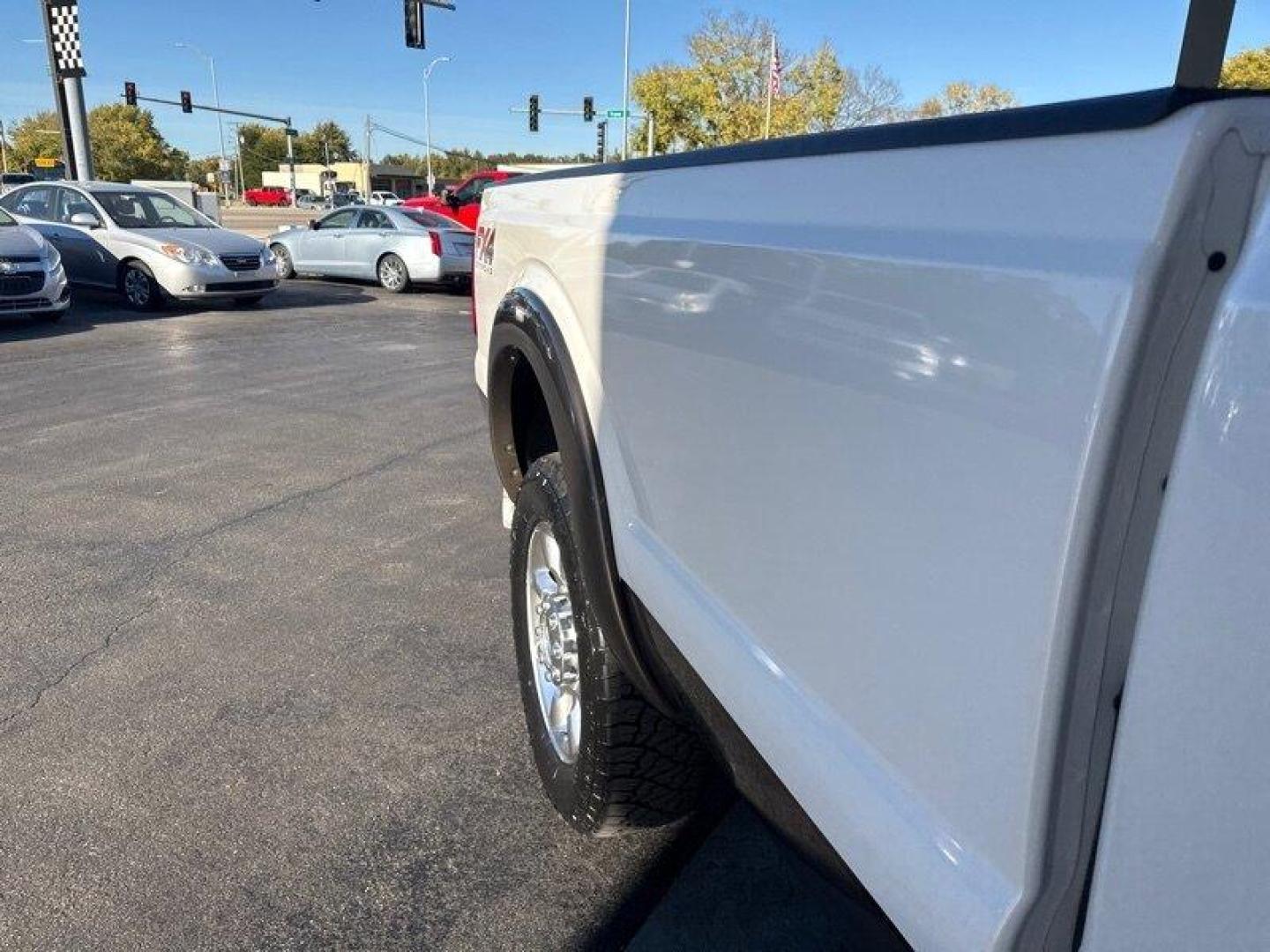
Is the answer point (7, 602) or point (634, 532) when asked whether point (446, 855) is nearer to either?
point (634, 532)

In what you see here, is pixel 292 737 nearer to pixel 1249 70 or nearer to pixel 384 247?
pixel 1249 70

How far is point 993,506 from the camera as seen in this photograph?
939 mm

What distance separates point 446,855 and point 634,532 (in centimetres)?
106

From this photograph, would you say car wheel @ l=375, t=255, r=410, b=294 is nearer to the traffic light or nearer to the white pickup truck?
the traffic light

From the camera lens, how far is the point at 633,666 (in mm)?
2041

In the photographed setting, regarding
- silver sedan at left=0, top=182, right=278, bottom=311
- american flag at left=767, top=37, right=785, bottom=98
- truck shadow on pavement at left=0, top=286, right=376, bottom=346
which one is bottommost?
truck shadow on pavement at left=0, top=286, right=376, bottom=346

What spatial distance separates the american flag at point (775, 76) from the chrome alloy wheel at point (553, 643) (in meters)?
2.36

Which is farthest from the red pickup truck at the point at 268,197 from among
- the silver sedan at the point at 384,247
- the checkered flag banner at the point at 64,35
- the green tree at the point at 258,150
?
the silver sedan at the point at 384,247

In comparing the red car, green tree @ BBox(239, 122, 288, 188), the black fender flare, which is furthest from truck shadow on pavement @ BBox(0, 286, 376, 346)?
green tree @ BBox(239, 122, 288, 188)

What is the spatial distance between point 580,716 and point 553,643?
327 mm

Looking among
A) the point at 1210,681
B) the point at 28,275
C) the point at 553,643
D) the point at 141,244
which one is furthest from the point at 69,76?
the point at 1210,681

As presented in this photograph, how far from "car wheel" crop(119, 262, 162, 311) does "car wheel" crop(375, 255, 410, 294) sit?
393 centimetres

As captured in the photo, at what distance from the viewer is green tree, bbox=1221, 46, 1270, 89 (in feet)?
3.75

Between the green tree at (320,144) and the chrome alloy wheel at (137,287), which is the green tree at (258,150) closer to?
the green tree at (320,144)
